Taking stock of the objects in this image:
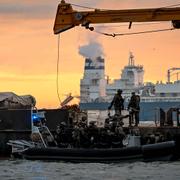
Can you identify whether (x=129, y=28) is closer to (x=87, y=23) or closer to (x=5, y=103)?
(x=87, y=23)

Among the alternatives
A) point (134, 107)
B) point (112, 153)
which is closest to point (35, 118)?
point (112, 153)

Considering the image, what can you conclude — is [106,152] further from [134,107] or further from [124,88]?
[124,88]

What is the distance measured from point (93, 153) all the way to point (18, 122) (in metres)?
6.48

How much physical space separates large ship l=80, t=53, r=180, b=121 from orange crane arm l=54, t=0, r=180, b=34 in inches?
2554

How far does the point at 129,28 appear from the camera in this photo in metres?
30.8

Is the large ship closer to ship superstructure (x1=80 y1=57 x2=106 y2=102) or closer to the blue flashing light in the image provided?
ship superstructure (x1=80 y1=57 x2=106 y2=102)

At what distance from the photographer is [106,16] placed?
3138 cm

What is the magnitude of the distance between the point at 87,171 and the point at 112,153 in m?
2.78

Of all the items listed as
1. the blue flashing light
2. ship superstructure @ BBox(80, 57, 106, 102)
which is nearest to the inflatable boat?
the blue flashing light

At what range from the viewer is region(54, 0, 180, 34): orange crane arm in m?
30.8

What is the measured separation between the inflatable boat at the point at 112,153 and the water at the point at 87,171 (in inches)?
10.7

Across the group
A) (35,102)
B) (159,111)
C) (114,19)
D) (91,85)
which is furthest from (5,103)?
(91,85)

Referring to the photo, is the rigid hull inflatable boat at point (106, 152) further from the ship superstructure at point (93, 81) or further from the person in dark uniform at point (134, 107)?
the ship superstructure at point (93, 81)

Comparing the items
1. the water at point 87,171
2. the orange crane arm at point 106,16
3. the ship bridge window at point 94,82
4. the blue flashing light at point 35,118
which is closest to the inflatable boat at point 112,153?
the water at point 87,171
